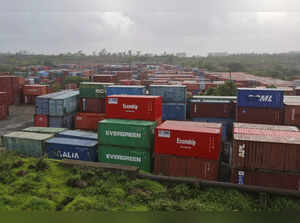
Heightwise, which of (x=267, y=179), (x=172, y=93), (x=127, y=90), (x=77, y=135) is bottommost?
(x=267, y=179)

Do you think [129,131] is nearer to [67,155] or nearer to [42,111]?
[67,155]

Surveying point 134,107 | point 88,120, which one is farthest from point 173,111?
point 88,120

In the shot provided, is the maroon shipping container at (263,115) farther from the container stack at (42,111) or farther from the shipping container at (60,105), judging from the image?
the container stack at (42,111)

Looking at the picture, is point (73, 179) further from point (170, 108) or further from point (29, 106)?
point (29, 106)

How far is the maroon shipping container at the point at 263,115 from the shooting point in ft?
62.3

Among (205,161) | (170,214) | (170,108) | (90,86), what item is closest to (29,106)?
(90,86)

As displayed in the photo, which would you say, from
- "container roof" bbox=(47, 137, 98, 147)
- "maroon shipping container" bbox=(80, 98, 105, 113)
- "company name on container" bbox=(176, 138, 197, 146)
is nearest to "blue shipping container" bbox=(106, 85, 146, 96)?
"maroon shipping container" bbox=(80, 98, 105, 113)

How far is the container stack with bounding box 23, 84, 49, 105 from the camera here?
131 feet

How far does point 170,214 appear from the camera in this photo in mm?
2611

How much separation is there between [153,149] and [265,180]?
20.6 ft

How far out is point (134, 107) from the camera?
16.3 meters

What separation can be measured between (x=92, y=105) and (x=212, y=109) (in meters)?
11.5

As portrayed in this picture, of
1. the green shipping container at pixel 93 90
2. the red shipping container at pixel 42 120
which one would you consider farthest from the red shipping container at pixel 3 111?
the green shipping container at pixel 93 90

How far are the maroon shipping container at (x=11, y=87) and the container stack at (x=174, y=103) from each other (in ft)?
91.6
